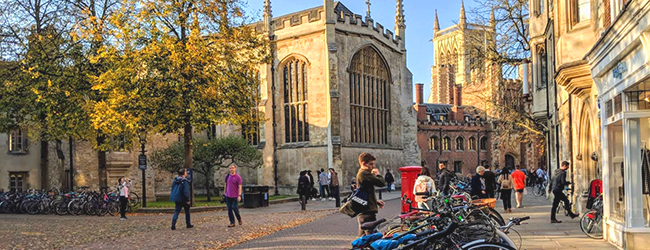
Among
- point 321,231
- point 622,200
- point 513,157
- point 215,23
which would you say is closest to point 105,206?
point 215,23

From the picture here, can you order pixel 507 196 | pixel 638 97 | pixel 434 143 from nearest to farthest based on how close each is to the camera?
pixel 638 97, pixel 507 196, pixel 434 143

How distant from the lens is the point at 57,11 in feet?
78.9

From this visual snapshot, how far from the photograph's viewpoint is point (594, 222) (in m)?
10.7

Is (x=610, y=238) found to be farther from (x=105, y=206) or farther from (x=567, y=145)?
(x=105, y=206)

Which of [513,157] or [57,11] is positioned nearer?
[57,11]

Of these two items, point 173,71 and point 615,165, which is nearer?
point 615,165

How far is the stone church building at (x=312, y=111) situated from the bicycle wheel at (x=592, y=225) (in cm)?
2099

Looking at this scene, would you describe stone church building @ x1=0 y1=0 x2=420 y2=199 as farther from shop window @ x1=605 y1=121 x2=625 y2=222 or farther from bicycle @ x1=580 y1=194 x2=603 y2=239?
shop window @ x1=605 y1=121 x2=625 y2=222

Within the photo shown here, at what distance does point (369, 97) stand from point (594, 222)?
2623 centimetres

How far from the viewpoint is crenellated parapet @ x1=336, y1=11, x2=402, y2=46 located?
111ft

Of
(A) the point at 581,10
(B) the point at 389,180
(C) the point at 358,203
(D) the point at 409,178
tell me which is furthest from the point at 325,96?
(C) the point at 358,203

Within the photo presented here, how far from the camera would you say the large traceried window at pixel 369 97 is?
115 feet

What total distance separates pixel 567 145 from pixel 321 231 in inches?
343

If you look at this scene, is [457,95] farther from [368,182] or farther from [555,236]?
[368,182]
